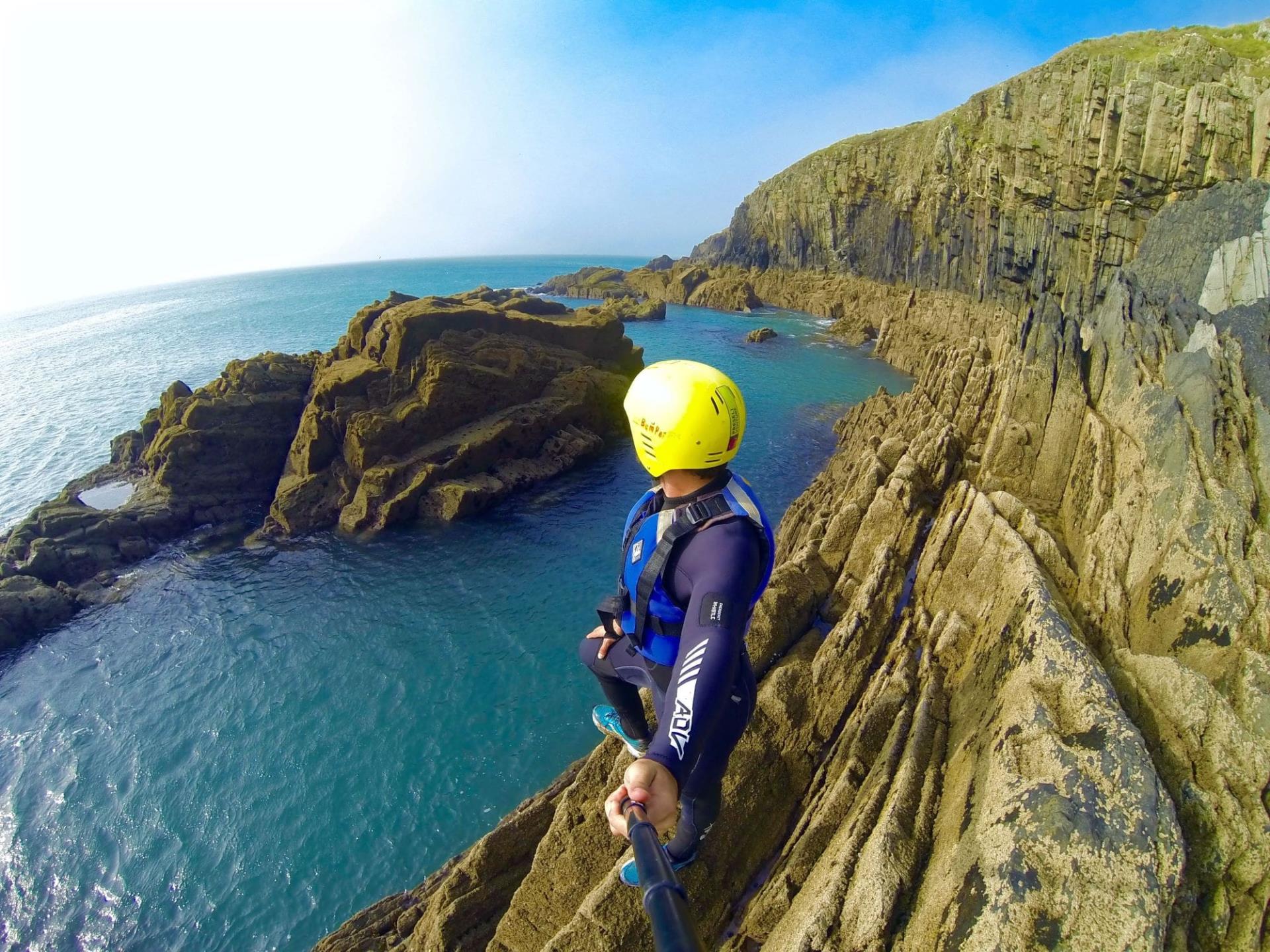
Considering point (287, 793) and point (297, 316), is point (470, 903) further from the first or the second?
point (297, 316)

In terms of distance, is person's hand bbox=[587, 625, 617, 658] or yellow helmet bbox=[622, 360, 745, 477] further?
person's hand bbox=[587, 625, 617, 658]

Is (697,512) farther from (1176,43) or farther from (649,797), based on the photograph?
(1176,43)

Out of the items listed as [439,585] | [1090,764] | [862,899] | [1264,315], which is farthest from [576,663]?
[1264,315]

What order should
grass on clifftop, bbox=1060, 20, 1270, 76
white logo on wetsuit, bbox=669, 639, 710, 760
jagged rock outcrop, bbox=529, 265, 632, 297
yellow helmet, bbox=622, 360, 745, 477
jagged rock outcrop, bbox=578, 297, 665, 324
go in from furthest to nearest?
jagged rock outcrop, bbox=529, 265, 632, 297
jagged rock outcrop, bbox=578, 297, 665, 324
grass on clifftop, bbox=1060, 20, 1270, 76
yellow helmet, bbox=622, 360, 745, 477
white logo on wetsuit, bbox=669, 639, 710, 760

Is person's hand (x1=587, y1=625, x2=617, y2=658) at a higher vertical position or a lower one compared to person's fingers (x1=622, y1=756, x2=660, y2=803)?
→ lower

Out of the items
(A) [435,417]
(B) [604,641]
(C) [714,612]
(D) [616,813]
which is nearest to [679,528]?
(C) [714,612]

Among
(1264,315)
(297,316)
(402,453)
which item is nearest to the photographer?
(1264,315)

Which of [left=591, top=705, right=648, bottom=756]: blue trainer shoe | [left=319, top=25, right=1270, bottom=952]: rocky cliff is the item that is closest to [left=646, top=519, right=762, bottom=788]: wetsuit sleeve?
[left=591, top=705, right=648, bottom=756]: blue trainer shoe

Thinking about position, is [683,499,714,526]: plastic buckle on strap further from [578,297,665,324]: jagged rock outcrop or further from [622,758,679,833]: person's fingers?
[578,297,665,324]: jagged rock outcrop
